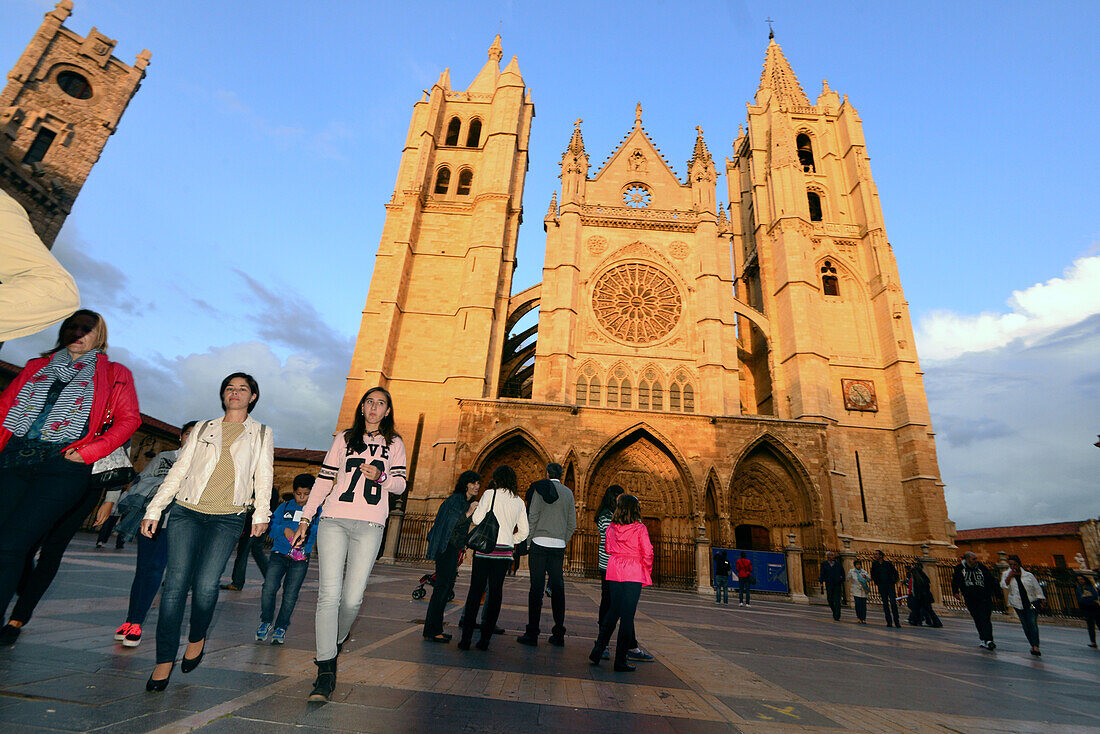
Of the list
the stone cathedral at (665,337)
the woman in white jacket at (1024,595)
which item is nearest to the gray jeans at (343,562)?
the woman in white jacket at (1024,595)

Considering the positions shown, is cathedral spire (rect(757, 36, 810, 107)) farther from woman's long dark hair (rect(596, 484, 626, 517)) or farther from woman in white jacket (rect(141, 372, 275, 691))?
woman in white jacket (rect(141, 372, 275, 691))

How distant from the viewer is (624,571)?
3.86 m

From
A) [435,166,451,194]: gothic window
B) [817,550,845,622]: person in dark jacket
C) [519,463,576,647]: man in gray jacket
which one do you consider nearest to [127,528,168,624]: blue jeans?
[519,463,576,647]: man in gray jacket

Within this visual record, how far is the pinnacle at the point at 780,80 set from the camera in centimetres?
2789

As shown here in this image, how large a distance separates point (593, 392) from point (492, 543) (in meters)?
16.0

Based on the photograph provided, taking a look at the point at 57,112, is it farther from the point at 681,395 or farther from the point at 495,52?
the point at 681,395

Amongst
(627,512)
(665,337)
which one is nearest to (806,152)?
(665,337)

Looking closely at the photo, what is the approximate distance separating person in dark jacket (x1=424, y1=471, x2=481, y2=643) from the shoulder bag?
0.23 m

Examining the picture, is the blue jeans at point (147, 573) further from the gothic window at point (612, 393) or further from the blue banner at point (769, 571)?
the gothic window at point (612, 393)

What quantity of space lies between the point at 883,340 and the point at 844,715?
886 inches

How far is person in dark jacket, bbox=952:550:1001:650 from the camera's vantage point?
687 cm

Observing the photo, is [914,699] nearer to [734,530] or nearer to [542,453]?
[542,453]

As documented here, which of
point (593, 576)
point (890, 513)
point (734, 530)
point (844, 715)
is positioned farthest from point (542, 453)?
point (844, 715)

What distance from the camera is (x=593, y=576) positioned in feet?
56.6
